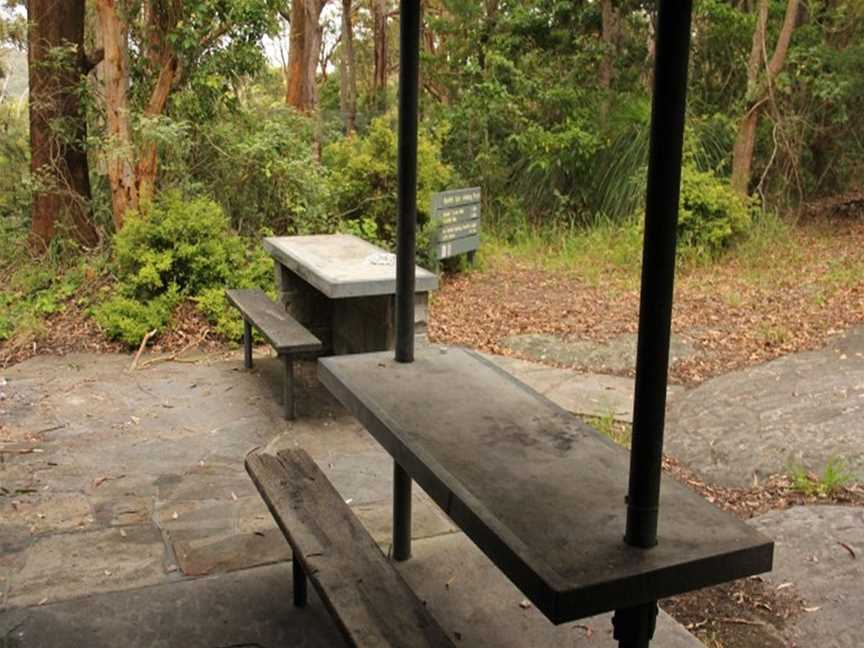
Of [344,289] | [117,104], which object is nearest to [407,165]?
[344,289]

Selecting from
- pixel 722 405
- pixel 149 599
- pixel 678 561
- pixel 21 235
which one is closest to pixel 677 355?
pixel 722 405

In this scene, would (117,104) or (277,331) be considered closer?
(277,331)

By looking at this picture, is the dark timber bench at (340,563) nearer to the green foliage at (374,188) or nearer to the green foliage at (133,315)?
the green foliage at (133,315)

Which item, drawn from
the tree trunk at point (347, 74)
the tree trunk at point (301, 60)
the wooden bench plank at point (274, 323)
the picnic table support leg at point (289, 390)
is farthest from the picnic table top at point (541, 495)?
the tree trunk at point (347, 74)

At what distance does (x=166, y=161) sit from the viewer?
330 inches

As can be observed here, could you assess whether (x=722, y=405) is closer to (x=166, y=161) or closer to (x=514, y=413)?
(x=514, y=413)

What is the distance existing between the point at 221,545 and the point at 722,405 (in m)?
3.32

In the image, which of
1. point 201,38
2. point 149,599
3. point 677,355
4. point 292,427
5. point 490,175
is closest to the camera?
point 149,599

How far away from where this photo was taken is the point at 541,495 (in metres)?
1.91

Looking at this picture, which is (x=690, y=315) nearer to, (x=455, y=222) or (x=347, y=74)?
(x=455, y=222)

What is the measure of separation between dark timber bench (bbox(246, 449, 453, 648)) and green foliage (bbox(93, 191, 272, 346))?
160 inches

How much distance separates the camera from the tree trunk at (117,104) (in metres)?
7.83

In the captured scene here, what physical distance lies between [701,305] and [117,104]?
5.44 m

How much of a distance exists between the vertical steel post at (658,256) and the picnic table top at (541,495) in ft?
0.31
